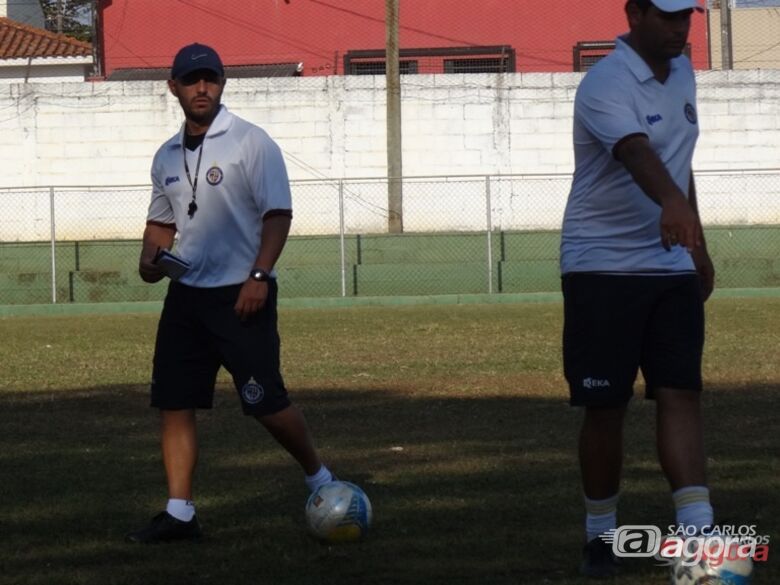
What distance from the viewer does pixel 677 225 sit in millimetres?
4566

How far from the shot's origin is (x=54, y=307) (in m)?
24.5

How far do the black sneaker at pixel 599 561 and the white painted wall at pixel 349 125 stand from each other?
26230mm

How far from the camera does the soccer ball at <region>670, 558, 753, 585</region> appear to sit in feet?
15.1

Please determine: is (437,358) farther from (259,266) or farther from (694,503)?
(694,503)

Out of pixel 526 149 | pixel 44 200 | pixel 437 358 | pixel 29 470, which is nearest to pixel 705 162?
pixel 526 149

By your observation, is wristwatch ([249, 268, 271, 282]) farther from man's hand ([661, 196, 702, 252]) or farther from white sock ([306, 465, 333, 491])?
man's hand ([661, 196, 702, 252])

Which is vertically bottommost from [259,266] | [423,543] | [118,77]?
[423,543]

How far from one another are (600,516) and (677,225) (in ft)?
4.03

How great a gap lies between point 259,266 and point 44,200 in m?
24.6

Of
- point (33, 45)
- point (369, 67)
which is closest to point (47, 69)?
point (33, 45)

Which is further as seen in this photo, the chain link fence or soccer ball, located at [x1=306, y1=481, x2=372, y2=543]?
the chain link fence

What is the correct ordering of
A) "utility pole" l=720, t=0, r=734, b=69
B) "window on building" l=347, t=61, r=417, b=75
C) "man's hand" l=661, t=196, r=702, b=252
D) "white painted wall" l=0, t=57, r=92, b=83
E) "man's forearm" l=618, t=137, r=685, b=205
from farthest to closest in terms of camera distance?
1. "white painted wall" l=0, t=57, r=92, b=83
2. "window on building" l=347, t=61, r=417, b=75
3. "utility pole" l=720, t=0, r=734, b=69
4. "man's forearm" l=618, t=137, r=685, b=205
5. "man's hand" l=661, t=196, r=702, b=252

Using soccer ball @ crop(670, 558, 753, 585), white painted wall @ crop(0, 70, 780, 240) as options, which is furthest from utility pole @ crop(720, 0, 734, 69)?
soccer ball @ crop(670, 558, 753, 585)

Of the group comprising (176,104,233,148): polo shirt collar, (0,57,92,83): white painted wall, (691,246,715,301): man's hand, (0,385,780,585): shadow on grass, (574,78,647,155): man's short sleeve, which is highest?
(0,57,92,83): white painted wall
